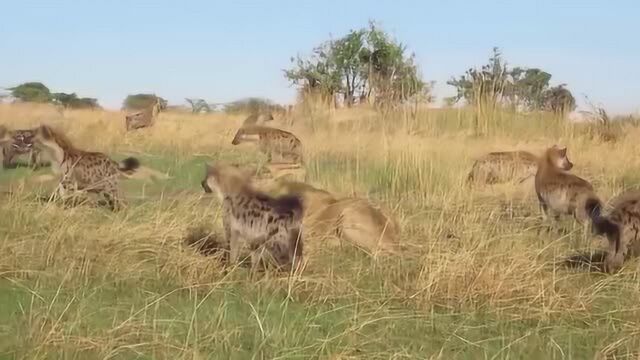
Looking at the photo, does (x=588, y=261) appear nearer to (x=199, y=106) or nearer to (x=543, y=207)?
(x=543, y=207)

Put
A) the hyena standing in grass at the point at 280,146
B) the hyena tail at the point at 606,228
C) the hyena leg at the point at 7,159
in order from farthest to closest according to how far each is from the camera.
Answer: the hyena standing in grass at the point at 280,146 → the hyena leg at the point at 7,159 → the hyena tail at the point at 606,228

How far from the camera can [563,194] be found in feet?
31.9

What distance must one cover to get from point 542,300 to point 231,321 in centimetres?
200

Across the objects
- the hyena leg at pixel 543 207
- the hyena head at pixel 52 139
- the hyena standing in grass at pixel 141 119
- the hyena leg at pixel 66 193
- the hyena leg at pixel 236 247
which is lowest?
the hyena leg at pixel 543 207

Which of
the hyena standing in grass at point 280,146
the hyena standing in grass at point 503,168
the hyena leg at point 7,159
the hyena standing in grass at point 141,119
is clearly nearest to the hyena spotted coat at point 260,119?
the hyena standing in grass at point 141,119

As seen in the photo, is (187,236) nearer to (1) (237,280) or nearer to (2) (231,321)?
(1) (237,280)

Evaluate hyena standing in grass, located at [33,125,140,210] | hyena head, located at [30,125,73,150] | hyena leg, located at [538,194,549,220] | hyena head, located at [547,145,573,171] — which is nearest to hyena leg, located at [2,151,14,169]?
hyena standing in grass, located at [33,125,140,210]

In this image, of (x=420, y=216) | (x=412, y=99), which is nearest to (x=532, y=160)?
(x=412, y=99)

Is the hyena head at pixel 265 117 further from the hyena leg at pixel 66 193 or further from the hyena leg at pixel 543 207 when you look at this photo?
the hyena leg at pixel 543 207

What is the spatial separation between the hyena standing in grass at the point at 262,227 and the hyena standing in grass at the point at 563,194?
128 inches

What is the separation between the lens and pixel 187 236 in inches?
301

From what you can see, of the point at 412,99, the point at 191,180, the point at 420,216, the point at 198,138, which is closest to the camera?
the point at 420,216

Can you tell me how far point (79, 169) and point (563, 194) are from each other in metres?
5.07

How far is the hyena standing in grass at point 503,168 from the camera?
12734mm
